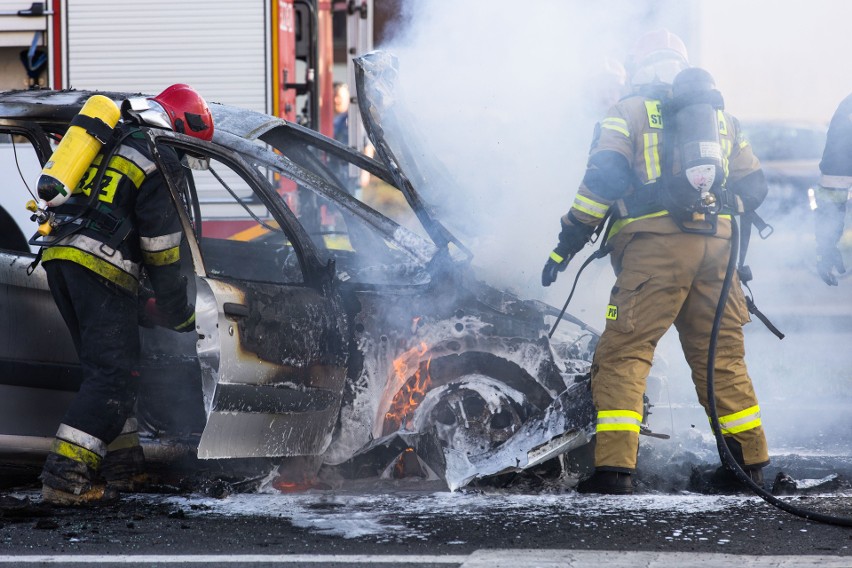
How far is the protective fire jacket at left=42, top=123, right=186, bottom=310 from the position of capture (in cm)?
479

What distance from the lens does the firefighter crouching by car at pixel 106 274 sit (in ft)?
15.7

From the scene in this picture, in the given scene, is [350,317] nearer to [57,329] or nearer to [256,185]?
[256,185]

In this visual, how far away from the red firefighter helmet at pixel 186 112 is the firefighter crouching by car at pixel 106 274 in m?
0.01

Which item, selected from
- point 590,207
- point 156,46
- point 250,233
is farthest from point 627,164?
point 156,46

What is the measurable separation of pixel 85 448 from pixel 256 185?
1257 millimetres

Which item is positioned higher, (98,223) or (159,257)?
(98,223)

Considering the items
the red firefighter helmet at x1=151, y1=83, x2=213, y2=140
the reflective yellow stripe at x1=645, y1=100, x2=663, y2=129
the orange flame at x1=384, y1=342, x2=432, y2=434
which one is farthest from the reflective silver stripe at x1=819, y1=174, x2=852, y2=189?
the red firefighter helmet at x1=151, y1=83, x2=213, y2=140

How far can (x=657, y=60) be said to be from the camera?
202 inches

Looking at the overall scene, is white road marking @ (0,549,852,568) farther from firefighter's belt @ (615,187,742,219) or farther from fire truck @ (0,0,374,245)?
fire truck @ (0,0,374,245)

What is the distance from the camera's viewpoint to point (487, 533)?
4266 mm

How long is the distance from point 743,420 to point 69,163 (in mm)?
2939

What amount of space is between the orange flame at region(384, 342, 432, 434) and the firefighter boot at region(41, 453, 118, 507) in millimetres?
1221

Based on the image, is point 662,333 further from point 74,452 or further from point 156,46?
point 156,46

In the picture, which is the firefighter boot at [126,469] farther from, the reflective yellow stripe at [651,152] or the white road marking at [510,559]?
the reflective yellow stripe at [651,152]
